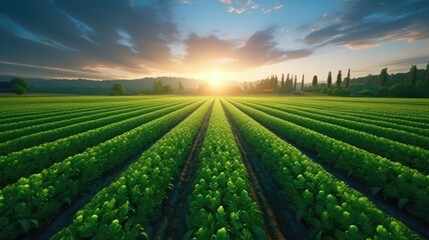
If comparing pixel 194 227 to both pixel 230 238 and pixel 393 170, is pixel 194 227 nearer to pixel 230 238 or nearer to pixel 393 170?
pixel 230 238

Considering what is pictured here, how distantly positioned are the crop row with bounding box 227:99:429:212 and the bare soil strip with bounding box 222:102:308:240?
11.2 ft

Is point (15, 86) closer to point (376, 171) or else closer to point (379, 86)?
point (376, 171)

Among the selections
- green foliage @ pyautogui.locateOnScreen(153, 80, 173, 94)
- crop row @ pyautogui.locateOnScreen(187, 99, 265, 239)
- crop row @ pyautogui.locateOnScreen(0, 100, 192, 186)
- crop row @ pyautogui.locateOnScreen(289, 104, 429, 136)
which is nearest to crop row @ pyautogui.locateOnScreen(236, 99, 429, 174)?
crop row @ pyautogui.locateOnScreen(289, 104, 429, 136)

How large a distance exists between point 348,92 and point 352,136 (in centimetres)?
9173

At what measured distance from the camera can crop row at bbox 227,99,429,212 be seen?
6578mm

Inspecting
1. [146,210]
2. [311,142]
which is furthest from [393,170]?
[146,210]

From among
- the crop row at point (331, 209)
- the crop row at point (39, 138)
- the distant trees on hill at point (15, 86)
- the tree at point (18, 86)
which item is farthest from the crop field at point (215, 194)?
the distant trees on hill at point (15, 86)

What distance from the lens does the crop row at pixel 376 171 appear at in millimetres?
6578

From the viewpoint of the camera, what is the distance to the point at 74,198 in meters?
7.44

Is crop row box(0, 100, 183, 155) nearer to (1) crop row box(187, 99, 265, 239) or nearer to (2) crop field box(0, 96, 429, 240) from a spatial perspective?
(2) crop field box(0, 96, 429, 240)

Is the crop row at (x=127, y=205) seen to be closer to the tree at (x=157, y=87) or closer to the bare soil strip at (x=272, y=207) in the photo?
the bare soil strip at (x=272, y=207)

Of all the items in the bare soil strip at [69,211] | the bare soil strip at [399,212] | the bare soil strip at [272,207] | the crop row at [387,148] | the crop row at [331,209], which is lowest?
the bare soil strip at [399,212]

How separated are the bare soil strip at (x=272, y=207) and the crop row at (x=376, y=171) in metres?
3.40

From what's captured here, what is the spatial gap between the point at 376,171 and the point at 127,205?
27.6ft
